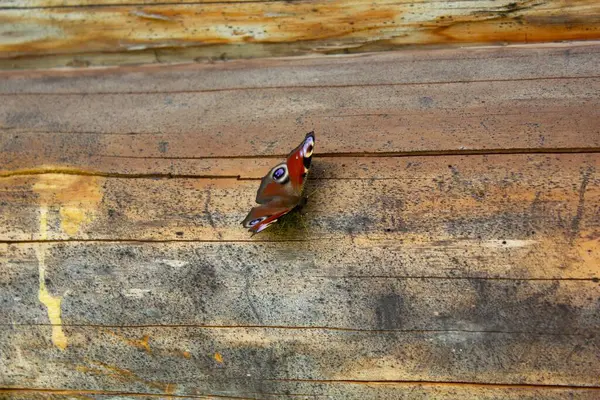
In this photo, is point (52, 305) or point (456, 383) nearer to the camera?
point (456, 383)

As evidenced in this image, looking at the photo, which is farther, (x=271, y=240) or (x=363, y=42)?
(x=363, y=42)

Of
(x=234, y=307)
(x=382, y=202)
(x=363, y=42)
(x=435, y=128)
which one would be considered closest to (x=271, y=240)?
(x=234, y=307)

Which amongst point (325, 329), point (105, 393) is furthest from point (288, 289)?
point (105, 393)

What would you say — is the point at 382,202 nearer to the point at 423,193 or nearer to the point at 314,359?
the point at 423,193

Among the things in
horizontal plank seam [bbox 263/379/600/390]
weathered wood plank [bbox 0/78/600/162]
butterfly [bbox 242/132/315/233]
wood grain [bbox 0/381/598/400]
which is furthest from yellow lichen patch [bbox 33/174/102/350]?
horizontal plank seam [bbox 263/379/600/390]

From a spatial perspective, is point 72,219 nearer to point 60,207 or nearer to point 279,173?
point 60,207

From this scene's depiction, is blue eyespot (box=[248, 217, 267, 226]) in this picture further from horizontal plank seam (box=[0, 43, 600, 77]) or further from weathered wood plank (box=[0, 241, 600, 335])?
horizontal plank seam (box=[0, 43, 600, 77])

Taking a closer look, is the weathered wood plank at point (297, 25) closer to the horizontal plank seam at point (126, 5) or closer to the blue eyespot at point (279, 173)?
the horizontal plank seam at point (126, 5)
